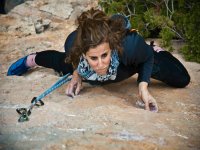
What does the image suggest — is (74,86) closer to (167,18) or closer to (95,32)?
(95,32)

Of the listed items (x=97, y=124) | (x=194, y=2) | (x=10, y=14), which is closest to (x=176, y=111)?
(x=97, y=124)

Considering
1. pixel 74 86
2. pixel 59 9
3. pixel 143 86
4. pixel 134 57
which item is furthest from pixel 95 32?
pixel 59 9

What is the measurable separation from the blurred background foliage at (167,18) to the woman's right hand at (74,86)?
1672 mm

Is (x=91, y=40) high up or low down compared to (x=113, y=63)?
up

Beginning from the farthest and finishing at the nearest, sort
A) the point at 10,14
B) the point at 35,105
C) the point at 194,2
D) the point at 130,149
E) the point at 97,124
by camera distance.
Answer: the point at 10,14, the point at 194,2, the point at 35,105, the point at 97,124, the point at 130,149

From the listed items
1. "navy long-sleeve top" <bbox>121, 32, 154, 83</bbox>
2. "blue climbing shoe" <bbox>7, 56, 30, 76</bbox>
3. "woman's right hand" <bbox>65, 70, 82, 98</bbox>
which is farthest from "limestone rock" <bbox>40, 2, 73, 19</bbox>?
"navy long-sleeve top" <bbox>121, 32, 154, 83</bbox>

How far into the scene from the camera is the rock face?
7.17ft

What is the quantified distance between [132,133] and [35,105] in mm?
896

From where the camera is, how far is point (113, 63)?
2.88 metres

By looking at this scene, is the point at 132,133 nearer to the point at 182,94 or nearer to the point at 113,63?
the point at 113,63

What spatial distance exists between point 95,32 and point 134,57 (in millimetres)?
536

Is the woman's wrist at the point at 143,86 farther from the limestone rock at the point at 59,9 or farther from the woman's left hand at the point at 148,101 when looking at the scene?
the limestone rock at the point at 59,9

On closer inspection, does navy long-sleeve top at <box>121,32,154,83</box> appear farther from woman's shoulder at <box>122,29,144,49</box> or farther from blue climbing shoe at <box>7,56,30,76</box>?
blue climbing shoe at <box>7,56,30,76</box>

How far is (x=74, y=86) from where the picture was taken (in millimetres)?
3236
